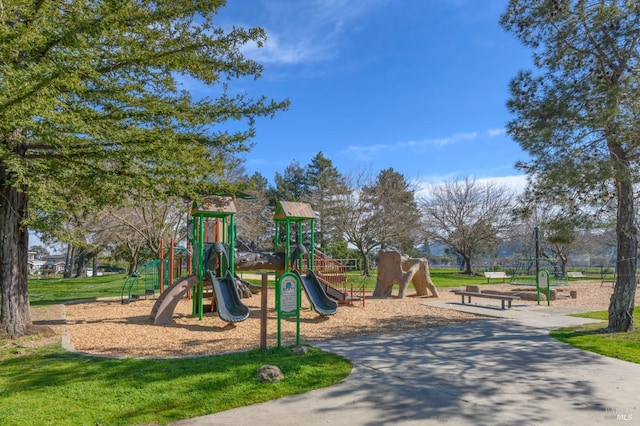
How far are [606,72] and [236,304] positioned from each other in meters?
9.47

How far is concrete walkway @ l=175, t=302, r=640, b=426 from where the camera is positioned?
416 centimetres

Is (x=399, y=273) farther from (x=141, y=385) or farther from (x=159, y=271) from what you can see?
(x=141, y=385)

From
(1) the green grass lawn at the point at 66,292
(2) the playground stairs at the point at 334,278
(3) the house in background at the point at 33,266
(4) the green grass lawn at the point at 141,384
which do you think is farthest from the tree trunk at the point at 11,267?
(3) the house in background at the point at 33,266

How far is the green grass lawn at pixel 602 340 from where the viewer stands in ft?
22.5

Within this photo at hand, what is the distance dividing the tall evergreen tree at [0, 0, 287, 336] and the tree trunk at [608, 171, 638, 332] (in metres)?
7.29

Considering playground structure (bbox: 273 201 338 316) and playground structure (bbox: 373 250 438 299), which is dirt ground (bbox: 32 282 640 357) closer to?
playground structure (bbox: 273 201 338 316)

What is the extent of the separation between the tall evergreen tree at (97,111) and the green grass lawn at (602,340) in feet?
24.1

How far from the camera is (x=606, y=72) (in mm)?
8672

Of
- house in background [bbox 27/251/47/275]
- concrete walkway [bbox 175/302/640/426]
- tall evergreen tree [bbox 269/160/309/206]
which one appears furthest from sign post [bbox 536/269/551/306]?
house in background [bbox 27/251/47/275]

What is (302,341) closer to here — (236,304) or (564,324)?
(236,304)

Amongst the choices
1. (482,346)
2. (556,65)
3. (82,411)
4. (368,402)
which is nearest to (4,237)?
(82,411)

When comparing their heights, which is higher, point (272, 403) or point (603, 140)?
point (603, 140)

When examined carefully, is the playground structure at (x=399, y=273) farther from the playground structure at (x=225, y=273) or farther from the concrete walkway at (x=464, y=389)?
the concrete walkway at (x=464, y=389)

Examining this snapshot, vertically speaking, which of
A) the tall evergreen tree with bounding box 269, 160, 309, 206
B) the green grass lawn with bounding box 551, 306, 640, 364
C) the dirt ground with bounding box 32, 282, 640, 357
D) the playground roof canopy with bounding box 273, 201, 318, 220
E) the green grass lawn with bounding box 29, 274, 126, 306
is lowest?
the green grass lawn with bounding box 29, 274, 126, 306
